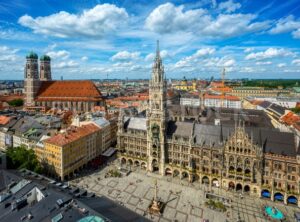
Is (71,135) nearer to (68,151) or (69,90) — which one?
(68,151)

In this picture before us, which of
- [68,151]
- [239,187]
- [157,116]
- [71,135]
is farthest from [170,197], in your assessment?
[71,135]

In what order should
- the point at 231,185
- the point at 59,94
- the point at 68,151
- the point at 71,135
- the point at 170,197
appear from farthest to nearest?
the point at 59,94
the point at 71,135
the point at 68,151
the point at 231,185
the point at 170,197

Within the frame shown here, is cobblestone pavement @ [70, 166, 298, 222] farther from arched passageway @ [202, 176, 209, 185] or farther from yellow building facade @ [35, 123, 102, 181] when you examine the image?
yellow building facade @ [35, 123, 102, 181]

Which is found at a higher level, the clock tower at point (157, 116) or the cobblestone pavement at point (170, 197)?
the clock tower at point (157, 116)

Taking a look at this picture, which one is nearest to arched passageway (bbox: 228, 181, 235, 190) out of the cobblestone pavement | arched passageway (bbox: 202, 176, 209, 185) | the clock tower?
the cobblestone pavement

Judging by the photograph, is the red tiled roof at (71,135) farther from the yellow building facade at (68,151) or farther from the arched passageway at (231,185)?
the arched passageway at (231,185)

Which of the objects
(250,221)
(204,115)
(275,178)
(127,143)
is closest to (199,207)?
(250,221)

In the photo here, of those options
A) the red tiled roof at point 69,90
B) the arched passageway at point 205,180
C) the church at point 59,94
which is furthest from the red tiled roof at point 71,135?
the red tiled roof at point 69,90
